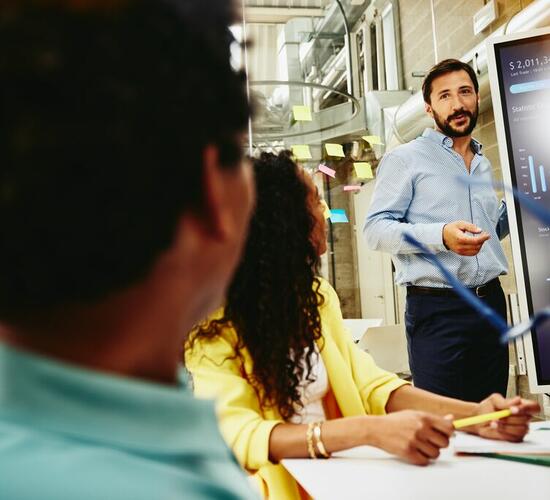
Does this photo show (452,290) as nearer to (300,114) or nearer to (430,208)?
(430,208)

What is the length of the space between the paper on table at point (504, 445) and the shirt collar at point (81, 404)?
879 millimetres

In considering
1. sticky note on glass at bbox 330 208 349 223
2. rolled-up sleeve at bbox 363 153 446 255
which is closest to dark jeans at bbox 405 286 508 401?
rolled-up sleeve at bbox 363 153 446 255

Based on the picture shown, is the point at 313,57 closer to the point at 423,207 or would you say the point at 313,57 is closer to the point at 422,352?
the point at 423,207

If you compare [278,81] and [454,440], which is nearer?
[454,440]

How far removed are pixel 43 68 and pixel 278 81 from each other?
489 cm

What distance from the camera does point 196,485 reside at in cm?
30

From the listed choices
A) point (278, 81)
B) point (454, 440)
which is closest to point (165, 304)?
point (454, 440)

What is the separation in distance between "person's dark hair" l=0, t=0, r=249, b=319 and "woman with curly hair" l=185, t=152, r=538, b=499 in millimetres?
827

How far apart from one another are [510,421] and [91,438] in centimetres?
101

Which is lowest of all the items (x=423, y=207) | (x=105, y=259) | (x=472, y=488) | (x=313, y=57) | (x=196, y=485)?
(x=472, y=488)

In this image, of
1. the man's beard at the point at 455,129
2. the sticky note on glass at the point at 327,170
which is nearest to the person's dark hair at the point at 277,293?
the man's beard at the point at 455,129

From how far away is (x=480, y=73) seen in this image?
311 cm

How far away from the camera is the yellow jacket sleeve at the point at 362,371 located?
4.46 ft

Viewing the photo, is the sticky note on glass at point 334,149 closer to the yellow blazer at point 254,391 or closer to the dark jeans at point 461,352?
the dark jeans at point 461,352
